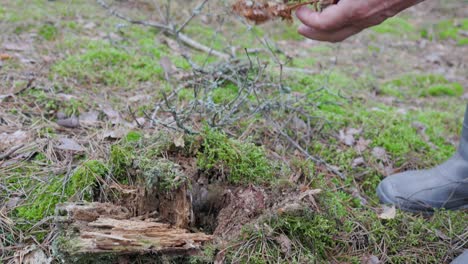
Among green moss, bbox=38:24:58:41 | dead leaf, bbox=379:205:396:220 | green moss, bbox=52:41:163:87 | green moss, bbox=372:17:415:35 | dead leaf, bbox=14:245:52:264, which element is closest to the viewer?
dead leaf, bbox=14:245:52:264

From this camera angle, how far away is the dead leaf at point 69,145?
8.39 ft

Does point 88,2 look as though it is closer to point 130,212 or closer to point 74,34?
point 74,34

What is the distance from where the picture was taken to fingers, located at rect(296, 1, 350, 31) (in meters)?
1.94

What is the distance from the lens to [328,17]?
1.98 metres

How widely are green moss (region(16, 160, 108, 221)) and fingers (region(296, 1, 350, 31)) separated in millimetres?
1369

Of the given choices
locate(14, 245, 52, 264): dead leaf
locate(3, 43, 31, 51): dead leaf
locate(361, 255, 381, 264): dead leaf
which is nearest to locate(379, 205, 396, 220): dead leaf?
locate(361, 255, 381, 264): dead leaf

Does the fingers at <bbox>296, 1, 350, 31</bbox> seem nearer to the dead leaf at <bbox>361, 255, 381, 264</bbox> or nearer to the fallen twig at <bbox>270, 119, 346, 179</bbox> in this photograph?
the fallen twig at <bbox>270, 119, 346, 179</bbox>

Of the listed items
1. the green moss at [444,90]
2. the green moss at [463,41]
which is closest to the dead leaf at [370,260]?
the green moss at [444,90]

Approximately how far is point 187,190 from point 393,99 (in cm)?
350

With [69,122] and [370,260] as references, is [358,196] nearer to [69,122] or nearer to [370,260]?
[370,260]

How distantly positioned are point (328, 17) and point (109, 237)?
4.89ft

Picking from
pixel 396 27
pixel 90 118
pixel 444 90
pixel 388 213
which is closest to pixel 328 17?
pixel 388 213

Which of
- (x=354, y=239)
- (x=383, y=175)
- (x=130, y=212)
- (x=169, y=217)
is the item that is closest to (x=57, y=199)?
(x=130, y=212)

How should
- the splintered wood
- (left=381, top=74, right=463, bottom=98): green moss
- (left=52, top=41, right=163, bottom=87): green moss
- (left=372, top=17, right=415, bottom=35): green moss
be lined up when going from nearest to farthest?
the splintered wood
(left=52, top=41, right=163, bottom=87): green moss
(left=381, top=74, right=463, bottom=98): green moss
(left=372, top=17, right=415, bottom=35): green moss
